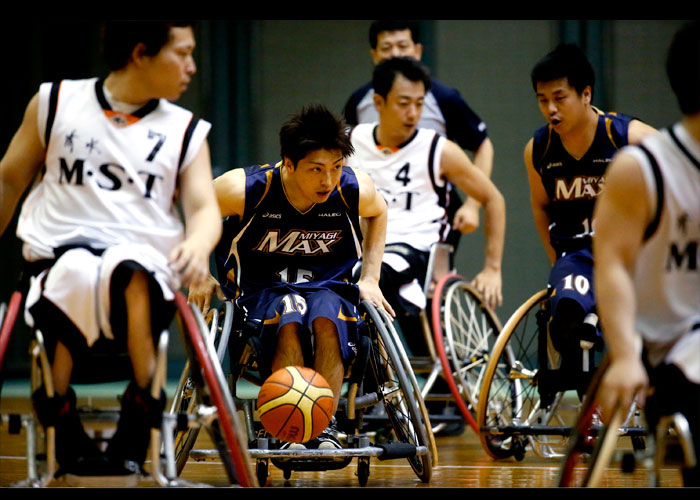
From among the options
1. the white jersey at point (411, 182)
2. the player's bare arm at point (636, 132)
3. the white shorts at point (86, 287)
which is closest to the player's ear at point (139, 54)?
the white shorts at point (86, 287)

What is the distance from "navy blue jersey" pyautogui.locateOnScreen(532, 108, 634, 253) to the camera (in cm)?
395

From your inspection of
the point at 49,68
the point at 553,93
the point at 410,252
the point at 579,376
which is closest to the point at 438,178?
the point at 410,252

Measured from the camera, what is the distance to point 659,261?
2250 mm

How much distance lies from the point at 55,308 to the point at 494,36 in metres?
4.92

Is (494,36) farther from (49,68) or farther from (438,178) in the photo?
(49,68)

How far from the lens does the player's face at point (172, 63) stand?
8.75ft

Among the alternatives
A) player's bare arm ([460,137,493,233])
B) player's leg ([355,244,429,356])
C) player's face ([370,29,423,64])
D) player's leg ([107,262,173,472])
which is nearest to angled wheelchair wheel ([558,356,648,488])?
player's leg ([107,262,173,472])

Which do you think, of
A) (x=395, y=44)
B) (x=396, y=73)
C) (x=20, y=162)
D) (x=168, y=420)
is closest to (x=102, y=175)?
(x=20, y=162)

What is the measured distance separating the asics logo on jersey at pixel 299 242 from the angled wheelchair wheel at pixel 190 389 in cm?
26

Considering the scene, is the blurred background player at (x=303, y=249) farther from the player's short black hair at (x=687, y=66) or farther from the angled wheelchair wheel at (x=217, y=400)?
the player's short black hair at (x=687, y=66)

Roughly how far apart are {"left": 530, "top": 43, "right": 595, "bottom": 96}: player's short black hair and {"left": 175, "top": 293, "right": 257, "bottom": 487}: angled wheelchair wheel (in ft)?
6.09

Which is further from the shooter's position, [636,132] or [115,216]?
[636,132]

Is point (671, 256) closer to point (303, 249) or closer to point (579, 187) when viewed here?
point (303, 249)

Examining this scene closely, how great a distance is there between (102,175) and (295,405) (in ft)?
3.17
